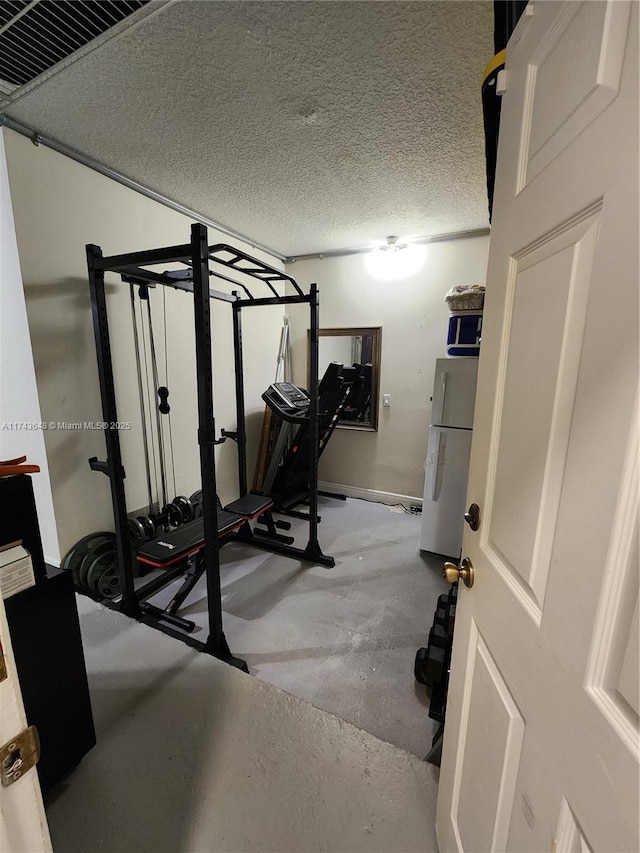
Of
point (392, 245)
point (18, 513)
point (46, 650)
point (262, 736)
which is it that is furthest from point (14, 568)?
point (392, 245)

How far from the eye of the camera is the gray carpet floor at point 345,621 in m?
1.62

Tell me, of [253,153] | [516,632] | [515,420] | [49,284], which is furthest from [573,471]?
[49,284]

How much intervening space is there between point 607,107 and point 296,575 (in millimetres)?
2695

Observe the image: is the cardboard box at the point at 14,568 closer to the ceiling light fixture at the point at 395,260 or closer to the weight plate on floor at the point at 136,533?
the weight plate on floor at the point at 136,533

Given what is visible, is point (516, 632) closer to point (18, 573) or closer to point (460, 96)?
point (18, 573)

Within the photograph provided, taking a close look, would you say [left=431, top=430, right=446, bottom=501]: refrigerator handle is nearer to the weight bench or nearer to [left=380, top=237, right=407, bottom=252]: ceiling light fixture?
the weight bench

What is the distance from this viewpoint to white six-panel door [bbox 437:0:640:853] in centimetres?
44

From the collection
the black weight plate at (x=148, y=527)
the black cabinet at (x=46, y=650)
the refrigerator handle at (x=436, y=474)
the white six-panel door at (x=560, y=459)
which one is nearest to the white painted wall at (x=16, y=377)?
the black weight plate at (x=148, y=527)

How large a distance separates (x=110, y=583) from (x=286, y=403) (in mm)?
1772

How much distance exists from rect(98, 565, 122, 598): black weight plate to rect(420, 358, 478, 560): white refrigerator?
2283mm

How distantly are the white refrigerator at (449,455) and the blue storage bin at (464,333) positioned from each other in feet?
0.36

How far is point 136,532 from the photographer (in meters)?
2.36

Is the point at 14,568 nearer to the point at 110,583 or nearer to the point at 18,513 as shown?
the point at 18,513

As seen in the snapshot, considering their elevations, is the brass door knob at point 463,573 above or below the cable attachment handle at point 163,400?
below
